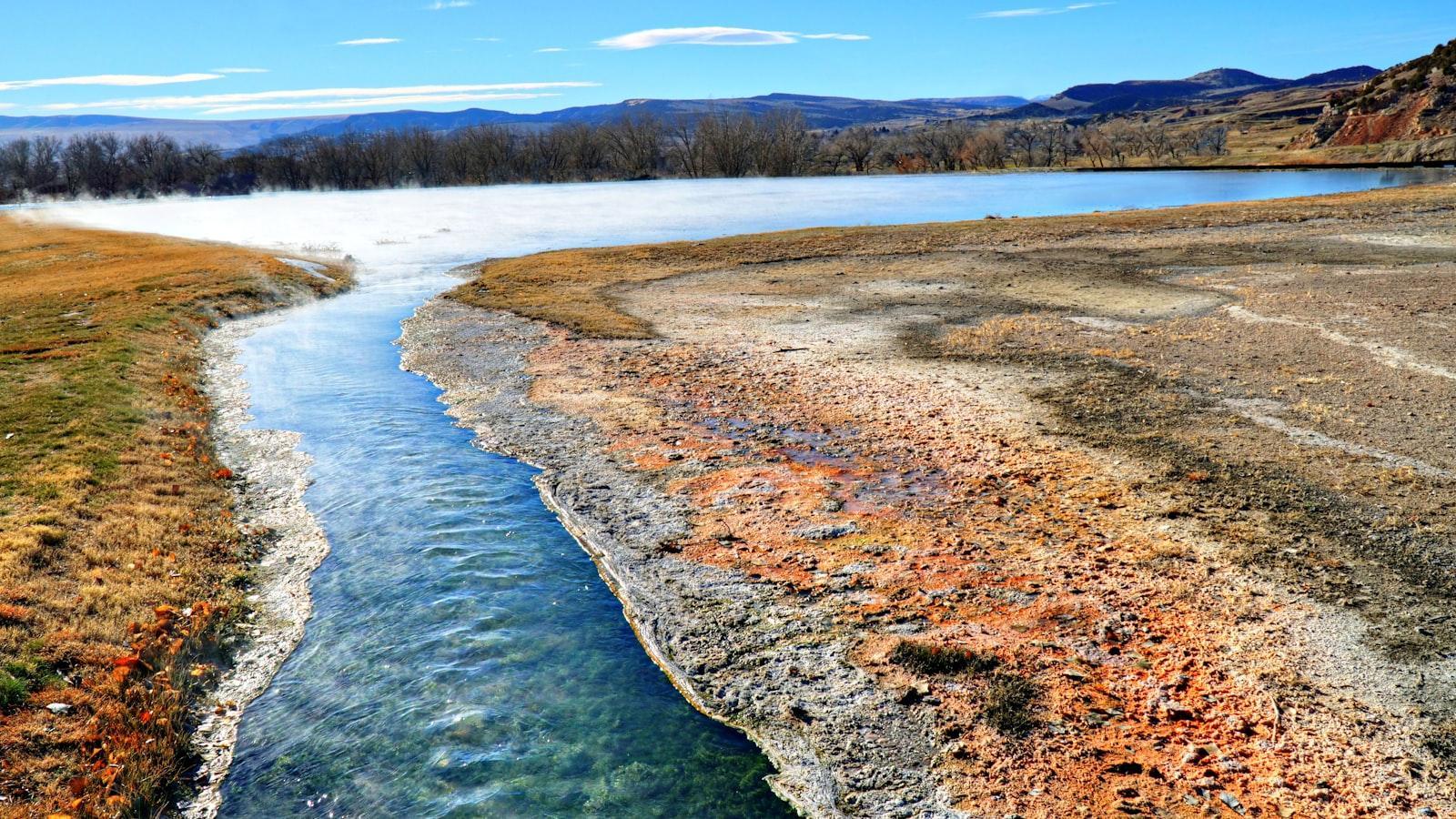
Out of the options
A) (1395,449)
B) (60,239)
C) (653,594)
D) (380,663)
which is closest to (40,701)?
(380,663)

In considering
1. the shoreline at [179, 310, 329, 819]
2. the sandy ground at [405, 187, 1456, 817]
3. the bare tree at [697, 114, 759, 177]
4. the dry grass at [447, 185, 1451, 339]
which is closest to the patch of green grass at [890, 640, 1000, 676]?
the sandy ground at [405, 187, 1456, 817]

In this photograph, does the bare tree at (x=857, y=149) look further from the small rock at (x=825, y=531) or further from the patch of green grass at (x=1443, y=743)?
the patch of green grass at (x=1443, y=743)

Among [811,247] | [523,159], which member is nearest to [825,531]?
[811,247]

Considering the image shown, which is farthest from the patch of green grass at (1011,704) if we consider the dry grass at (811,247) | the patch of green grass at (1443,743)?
the dry grass at (811,247)

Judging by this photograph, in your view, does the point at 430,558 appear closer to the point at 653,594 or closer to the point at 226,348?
the point at 653,594

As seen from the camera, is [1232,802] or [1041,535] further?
[1041,535]

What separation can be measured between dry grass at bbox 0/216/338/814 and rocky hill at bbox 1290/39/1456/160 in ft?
341

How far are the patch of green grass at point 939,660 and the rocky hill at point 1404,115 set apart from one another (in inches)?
3985

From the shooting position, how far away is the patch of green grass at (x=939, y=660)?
7820 mm

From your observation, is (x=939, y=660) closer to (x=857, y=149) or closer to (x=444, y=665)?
(x=444, y=665)

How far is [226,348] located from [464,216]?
5520cm

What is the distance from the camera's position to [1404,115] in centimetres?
9825

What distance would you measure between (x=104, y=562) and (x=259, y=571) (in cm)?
155

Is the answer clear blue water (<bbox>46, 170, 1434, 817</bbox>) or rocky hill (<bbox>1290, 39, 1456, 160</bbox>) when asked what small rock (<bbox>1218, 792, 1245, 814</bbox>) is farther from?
rocky hill (<bbox>1290, 39, 1456, 160</bbox>)
